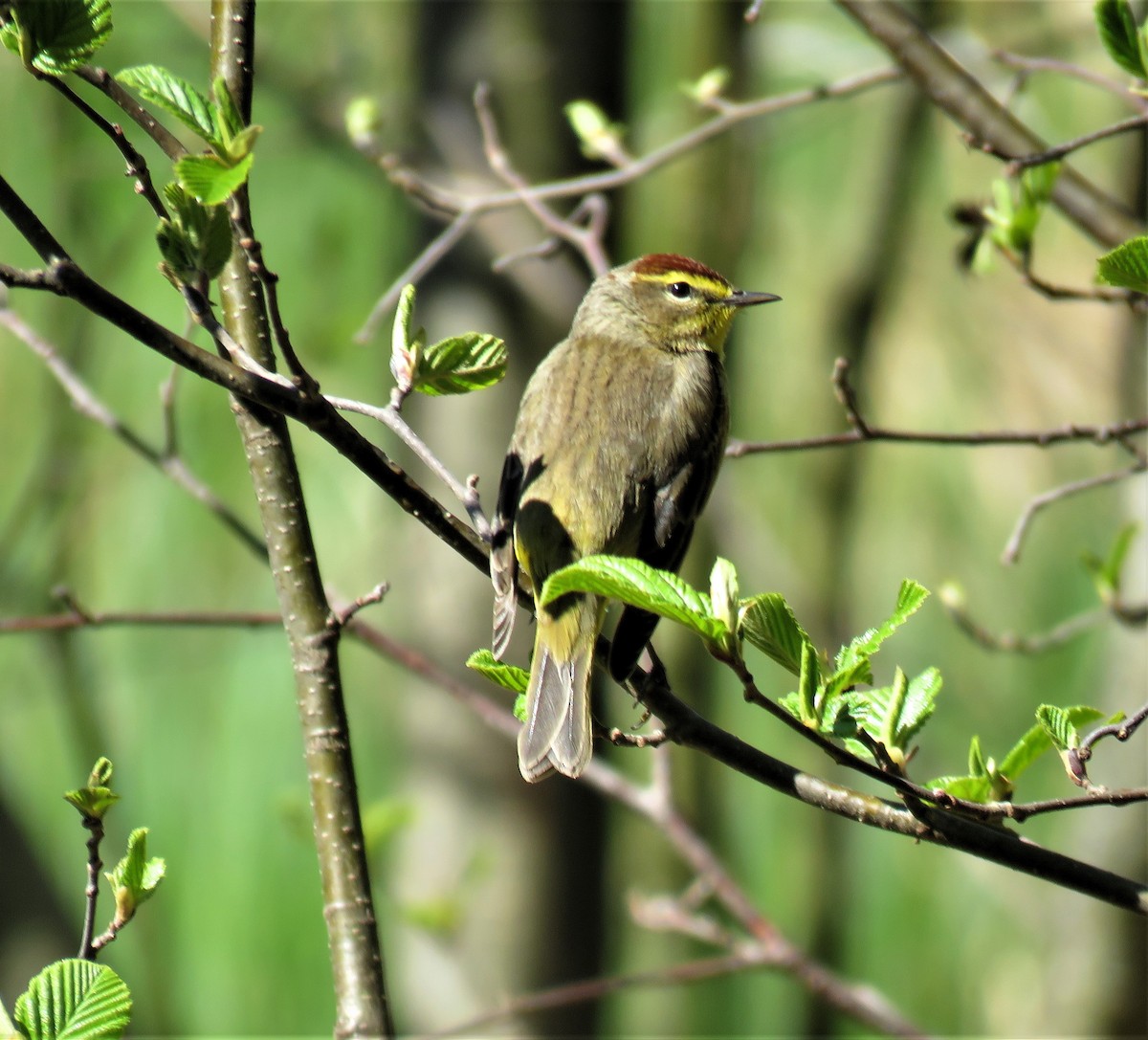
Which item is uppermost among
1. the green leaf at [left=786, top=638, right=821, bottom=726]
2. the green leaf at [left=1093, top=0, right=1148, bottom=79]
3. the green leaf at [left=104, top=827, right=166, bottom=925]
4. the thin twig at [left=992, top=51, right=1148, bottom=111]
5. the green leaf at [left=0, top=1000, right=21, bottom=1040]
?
the thin twig at [left=992, top=51, right=1148, bottom=111]

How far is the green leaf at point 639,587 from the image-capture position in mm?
1127

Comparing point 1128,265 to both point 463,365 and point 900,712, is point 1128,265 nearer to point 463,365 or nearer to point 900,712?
point 900,712

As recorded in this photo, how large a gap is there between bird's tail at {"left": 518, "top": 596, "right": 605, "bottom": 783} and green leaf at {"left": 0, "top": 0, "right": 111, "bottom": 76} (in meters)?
0.85

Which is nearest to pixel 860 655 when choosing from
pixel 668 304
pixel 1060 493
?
pixel 1060 493

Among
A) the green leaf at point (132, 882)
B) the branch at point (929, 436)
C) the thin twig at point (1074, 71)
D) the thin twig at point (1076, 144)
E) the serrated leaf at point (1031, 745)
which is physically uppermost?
the thin twig at point (1074, 71)

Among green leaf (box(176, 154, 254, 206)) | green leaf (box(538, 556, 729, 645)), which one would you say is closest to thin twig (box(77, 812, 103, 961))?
green leaf (box(538, 556, 729, 645))

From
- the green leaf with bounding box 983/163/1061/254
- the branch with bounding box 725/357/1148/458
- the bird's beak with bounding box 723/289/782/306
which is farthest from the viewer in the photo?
the bird's beak with bounding box 723/289/782/306

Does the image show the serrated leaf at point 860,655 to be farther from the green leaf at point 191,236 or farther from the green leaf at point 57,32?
the green leaf at point 57,32

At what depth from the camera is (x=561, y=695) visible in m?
1.84

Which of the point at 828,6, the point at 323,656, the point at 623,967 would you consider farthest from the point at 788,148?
the point at 323,656

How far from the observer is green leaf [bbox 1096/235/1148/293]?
1.28 meters

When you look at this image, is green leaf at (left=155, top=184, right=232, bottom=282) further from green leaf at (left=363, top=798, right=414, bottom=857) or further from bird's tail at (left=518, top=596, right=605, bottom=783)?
green leaf at (left=363, top=798, right=414, bottom=857)

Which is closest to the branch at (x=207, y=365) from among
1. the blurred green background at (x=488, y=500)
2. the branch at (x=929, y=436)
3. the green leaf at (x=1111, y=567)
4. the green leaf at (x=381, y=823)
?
the branch at (x=929, y=436)

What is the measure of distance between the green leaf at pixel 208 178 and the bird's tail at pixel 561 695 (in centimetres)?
75
